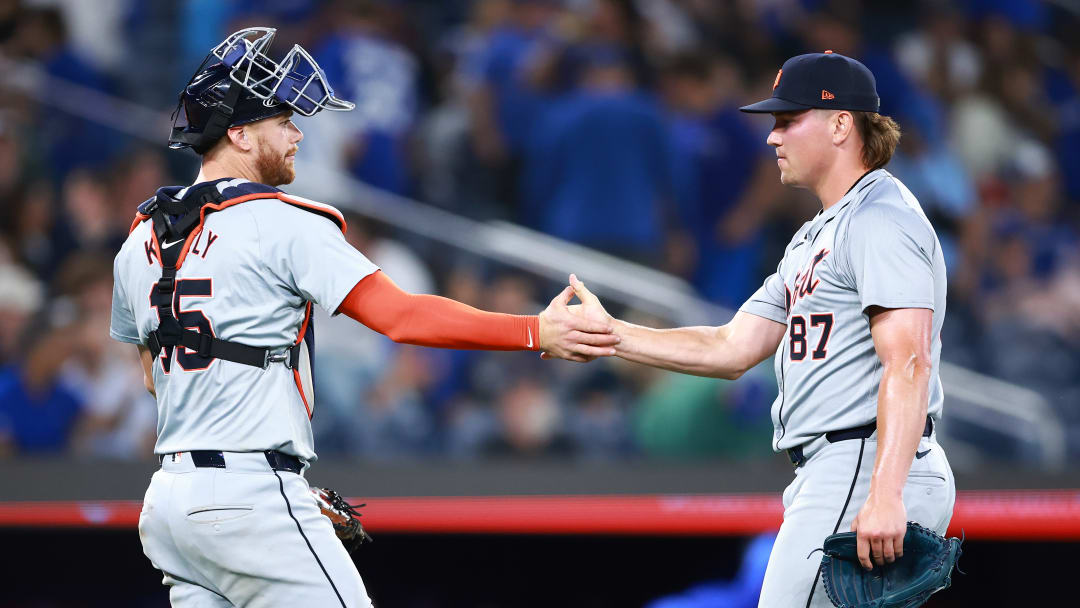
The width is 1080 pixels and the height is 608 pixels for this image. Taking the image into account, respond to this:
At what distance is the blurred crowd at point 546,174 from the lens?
269 inches

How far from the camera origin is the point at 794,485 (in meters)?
3.18

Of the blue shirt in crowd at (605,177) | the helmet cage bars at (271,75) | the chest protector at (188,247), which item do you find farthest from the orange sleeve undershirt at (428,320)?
the blue shirt in crowd at (605,177)

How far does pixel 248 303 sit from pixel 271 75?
2.03 feet

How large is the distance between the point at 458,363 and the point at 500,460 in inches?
35.3

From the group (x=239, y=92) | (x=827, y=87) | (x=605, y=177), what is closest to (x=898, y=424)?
(x=827, y=87)

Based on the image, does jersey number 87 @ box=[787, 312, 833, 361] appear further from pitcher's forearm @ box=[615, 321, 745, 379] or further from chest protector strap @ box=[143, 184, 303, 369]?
chest protector strap @ box=[143, 184, 303, 369]

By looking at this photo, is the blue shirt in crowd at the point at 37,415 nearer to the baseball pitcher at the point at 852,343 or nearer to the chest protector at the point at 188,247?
the chest protector at the point at 188,247

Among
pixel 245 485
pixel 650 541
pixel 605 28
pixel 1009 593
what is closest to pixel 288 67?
pixel 245 485

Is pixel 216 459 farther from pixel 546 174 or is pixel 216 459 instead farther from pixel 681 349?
pixel 546 174

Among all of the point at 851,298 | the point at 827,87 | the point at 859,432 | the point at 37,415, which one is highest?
the point at 827,87

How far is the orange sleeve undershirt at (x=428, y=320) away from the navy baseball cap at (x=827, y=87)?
3.10 feet

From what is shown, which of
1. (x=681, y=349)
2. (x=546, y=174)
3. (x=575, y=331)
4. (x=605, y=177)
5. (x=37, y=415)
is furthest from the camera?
(x=546, y=174)

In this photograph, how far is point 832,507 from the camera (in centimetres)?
299

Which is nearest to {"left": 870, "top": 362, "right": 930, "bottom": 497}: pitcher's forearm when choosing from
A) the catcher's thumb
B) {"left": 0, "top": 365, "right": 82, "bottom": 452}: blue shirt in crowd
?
the catcher's thumb
